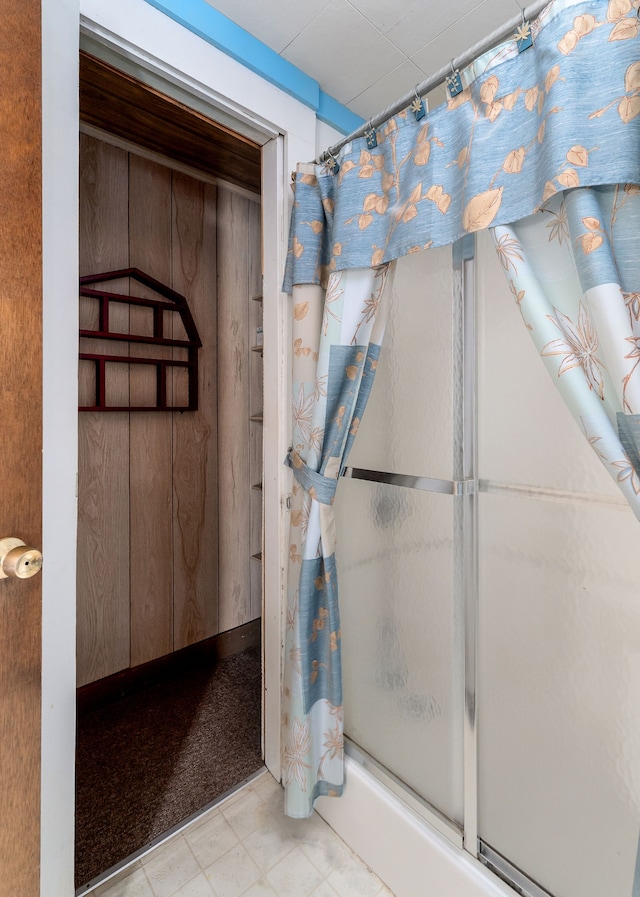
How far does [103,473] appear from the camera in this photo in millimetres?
2021

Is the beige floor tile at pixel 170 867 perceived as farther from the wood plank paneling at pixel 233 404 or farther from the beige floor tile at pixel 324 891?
the wood plank paneling at pixel 233 404

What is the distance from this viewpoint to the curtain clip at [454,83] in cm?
103

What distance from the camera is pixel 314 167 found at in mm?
Result: 1422

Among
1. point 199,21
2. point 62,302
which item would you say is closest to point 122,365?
point 62,302

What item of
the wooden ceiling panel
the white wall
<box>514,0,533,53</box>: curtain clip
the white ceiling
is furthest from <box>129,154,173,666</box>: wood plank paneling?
<box>514,0,533,53</box>: curtain clip

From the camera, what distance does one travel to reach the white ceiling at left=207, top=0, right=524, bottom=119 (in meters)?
1.23

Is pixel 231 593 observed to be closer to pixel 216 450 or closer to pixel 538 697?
pixel 216 450

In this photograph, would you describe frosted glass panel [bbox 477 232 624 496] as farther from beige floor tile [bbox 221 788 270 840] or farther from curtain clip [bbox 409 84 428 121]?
beige floor tile [bbox 221 788 270 840]

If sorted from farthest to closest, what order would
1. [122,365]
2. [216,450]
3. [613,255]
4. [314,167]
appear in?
1. [216,450]
2. [122,365]
3. [314,167]
4. [613,255]

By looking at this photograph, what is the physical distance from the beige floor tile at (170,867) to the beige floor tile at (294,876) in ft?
0.74

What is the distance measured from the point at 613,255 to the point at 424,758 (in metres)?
1.27

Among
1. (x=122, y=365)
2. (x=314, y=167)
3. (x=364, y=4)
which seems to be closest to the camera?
(x=364, y=4)

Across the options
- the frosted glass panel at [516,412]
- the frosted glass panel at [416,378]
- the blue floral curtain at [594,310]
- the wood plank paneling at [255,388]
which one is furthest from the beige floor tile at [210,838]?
the blue floral curtain at [594,310]

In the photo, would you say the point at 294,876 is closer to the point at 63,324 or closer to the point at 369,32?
the point at 63,324
